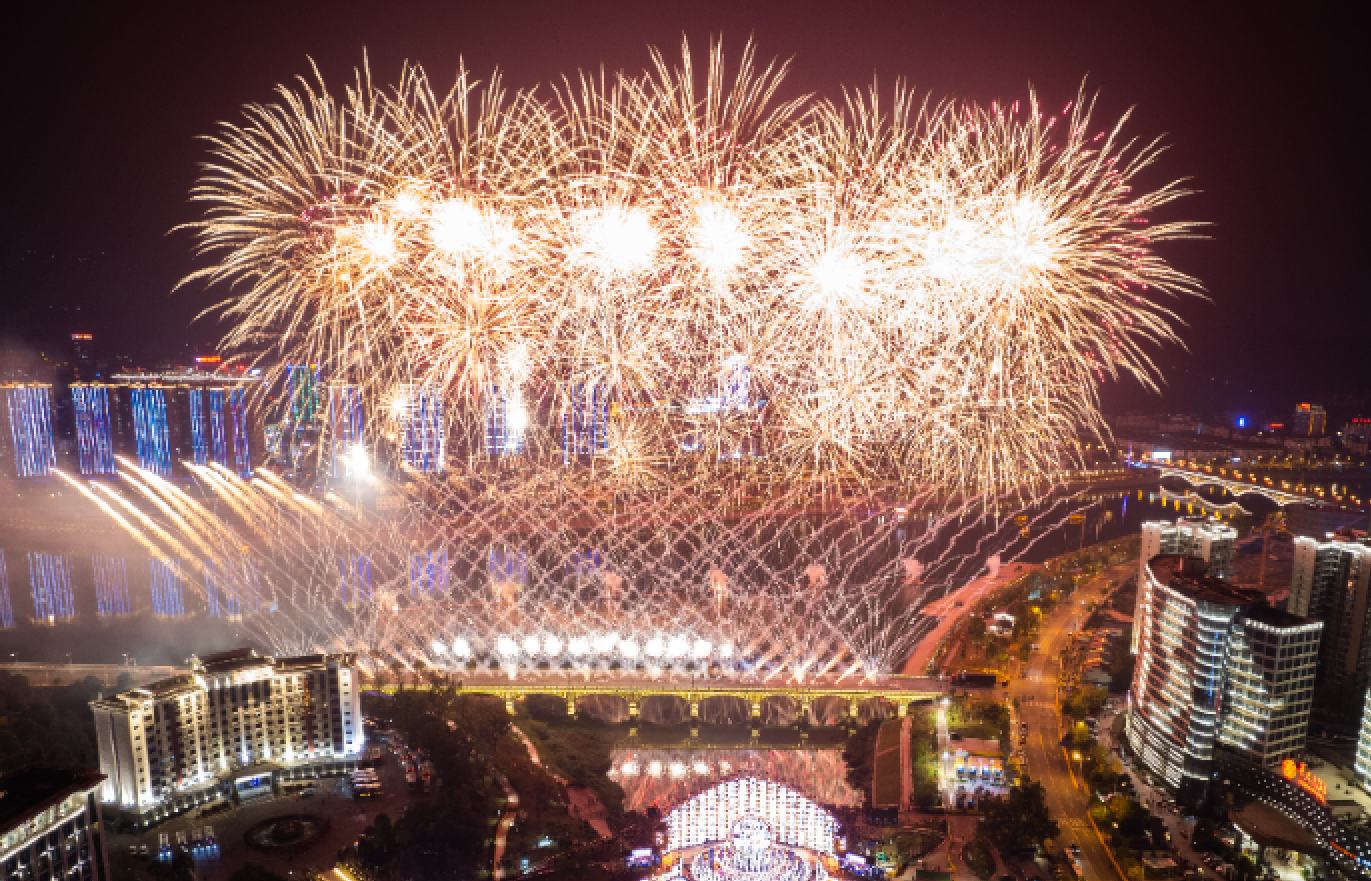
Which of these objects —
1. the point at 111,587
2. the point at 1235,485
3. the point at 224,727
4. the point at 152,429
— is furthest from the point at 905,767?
the point at 152,429

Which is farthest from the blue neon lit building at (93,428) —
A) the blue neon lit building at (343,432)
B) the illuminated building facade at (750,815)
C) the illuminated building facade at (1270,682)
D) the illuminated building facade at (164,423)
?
the illuminated building facade at (1270,682)

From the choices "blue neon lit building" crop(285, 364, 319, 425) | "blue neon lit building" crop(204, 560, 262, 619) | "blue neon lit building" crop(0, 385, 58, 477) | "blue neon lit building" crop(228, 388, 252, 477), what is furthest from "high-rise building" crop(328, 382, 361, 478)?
"blue neon lit building" crop(0, 385, 58, 477)

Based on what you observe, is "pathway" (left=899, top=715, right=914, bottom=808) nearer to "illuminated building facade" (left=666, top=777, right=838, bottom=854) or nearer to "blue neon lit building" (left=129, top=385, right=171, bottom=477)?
"illuminated building facade" (left=666, top=777, right=838, bottom=854)

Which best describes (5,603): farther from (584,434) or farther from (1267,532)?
(1267,532)

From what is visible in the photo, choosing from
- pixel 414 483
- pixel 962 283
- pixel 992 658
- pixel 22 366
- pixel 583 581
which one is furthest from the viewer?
pixel 22 366

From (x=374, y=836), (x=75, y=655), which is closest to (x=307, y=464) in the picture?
(x=75, y=655)

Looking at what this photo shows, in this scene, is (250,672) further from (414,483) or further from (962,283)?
(414,483)

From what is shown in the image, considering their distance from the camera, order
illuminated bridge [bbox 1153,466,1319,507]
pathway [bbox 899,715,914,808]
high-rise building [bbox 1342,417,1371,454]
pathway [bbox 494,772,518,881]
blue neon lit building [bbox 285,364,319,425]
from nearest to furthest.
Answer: pathway [bbox 494,772,518,881] → pathway [bbox 899,715,914,808] → blue neon lit building [bbox 285,364,319,425] → illuminated bridge [bbox 1153,466,1319,507] → high-rise building [bbox 1342,417,1371,454]
